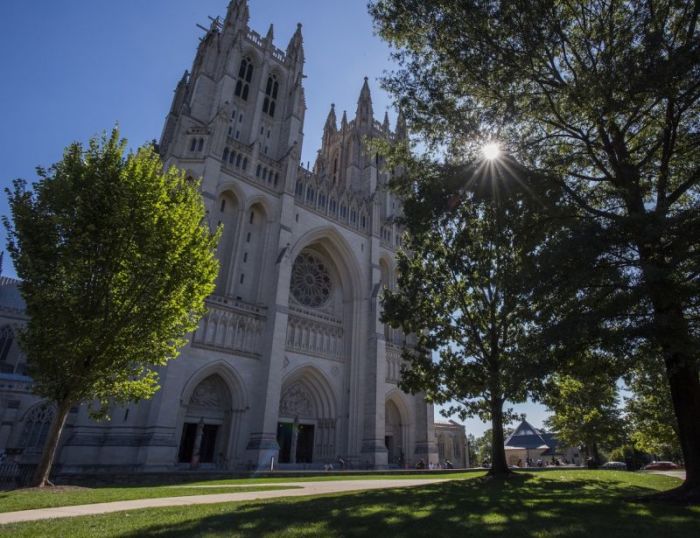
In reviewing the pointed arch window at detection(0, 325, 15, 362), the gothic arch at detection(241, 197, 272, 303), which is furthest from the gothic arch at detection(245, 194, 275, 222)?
the pointed arch window at detection(0, 325, 15, 362)

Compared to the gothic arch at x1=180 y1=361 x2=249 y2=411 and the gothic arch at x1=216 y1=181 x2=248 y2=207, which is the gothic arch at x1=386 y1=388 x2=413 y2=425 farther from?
the gothic arch at x1=216 y1=181 x2=248 y2=207

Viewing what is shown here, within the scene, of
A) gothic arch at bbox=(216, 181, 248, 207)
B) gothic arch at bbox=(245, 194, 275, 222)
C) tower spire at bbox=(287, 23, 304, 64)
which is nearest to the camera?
gothic arch at bbox=(216, 181, 248, 207)

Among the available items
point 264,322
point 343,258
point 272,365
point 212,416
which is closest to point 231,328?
point 264,322

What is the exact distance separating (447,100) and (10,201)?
14.2m

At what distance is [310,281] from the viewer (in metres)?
35.0

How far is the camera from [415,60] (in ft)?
44.5

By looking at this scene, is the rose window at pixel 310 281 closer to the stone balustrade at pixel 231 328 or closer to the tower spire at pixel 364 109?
the stone balustrade at pixel 231 328

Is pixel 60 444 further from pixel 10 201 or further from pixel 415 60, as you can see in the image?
pixel 415 60

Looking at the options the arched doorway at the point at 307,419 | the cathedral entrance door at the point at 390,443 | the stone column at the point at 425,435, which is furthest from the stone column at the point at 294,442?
the stone column at the point at 425,435

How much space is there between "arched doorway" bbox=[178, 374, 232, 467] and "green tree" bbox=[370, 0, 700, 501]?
20979 mm

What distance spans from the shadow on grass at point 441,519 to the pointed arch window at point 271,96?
1393 inches

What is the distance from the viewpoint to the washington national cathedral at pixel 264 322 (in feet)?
80.6

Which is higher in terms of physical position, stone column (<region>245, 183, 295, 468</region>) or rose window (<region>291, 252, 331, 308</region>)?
rose window (<region>291, 252, 331, 308</region>)

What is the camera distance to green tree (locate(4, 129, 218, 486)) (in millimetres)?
12852
